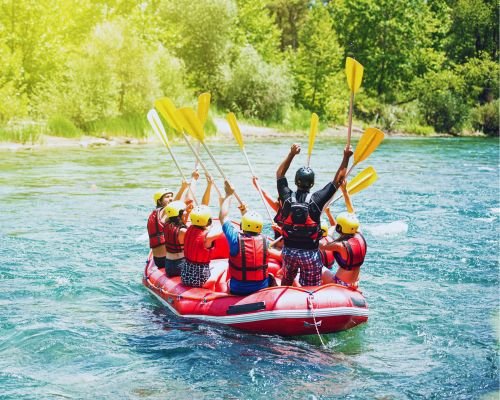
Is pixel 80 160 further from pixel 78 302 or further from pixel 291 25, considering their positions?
pixel 291 25

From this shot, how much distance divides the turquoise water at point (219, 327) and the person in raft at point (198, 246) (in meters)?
0.45

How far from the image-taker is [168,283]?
6.75 meters

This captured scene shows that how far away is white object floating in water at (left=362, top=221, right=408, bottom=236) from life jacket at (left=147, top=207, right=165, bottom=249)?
465cm

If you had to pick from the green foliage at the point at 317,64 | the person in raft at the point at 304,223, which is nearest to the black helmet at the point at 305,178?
the person in raft at the point at 304,223

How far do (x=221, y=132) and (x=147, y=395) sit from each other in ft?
82.8

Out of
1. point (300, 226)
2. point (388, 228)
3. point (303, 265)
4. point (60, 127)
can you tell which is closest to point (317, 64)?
point (60, 127)

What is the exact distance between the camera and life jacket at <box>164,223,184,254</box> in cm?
670

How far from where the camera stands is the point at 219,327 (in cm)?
612

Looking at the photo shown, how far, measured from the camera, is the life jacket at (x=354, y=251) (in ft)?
20.2

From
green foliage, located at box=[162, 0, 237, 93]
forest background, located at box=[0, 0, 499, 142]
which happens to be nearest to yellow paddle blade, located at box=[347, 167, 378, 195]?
forest background, located at box=[0, 0, 499, 142]

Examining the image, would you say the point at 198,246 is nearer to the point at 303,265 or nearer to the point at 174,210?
the point at 174,210

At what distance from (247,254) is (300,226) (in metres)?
0.53

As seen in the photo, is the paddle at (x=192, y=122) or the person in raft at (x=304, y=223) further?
the paddle at (x=192, y=122)

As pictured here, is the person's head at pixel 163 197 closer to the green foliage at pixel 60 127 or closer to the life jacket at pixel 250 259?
the life jacket at pixel 250 259
